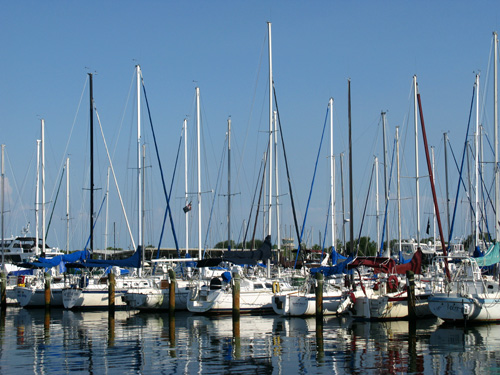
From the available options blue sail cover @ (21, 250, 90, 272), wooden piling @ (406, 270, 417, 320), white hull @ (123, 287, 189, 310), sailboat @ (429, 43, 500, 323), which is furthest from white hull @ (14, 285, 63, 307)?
sailboat @ (429, 43, 500, 323)

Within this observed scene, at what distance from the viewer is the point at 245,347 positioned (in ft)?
82.7

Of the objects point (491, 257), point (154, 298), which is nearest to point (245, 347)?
point (491, 257)

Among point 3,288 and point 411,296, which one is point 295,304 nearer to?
point 411,296

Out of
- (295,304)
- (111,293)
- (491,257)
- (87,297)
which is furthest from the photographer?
(87,297)

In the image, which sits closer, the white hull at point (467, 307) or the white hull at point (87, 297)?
the white hull at point (467, 307)

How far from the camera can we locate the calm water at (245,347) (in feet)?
69.3

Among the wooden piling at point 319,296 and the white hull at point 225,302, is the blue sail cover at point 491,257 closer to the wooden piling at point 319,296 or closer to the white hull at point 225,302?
the wooden piling at point 319,296

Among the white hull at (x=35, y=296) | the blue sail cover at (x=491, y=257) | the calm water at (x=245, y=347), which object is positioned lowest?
the calm water at (x=245, y=347)

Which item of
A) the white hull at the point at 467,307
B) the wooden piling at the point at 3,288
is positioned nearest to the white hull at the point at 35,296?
the wooden piling at the point at 3,288

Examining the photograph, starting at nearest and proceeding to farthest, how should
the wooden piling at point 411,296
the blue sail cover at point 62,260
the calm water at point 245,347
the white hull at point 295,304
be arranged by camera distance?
the calm water at point 245,347 → the wooden piling at point 411,296 → the white hull at point 295,304 → the blue sail cover at point 62,260

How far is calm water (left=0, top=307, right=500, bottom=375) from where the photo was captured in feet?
69.3

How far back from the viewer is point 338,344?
84.7 ft

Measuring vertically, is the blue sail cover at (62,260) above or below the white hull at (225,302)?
above

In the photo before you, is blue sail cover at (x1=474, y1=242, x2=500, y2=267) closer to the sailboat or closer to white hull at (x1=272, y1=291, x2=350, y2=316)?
the sailboat
